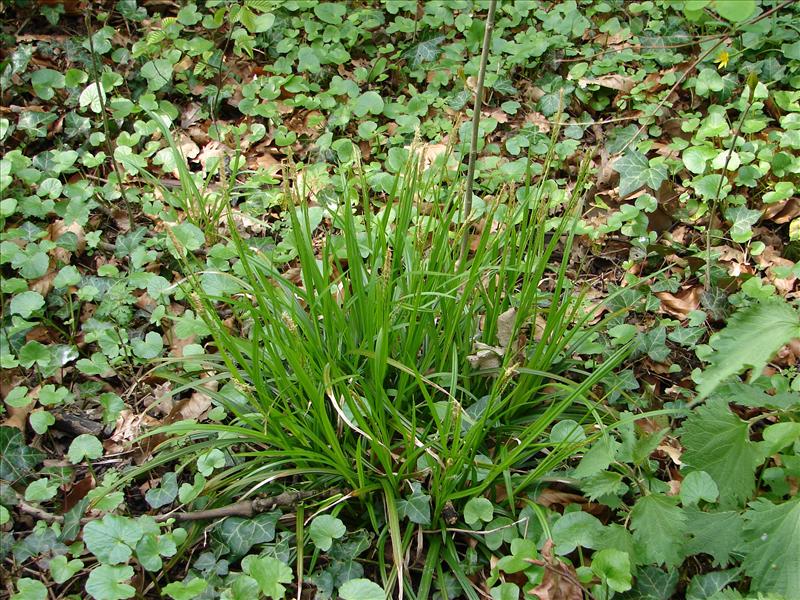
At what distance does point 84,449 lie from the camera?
1864mm

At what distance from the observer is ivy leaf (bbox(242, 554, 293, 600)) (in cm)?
157

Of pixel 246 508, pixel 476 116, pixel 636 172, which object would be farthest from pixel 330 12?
pixel 246 508

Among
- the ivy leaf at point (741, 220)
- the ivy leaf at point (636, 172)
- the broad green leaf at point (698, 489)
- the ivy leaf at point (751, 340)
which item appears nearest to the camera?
the ivy leaf at point (751, 340)

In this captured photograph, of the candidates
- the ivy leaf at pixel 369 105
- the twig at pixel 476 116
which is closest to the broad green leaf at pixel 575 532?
the twig at pixel 476 116

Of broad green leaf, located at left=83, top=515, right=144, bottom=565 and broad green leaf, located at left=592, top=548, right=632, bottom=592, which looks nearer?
broad green leaf, located at left=592, top=548, right=632, bottom=592

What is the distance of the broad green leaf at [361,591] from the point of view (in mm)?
1555

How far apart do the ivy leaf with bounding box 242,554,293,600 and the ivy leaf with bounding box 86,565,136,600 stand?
0.26 meters

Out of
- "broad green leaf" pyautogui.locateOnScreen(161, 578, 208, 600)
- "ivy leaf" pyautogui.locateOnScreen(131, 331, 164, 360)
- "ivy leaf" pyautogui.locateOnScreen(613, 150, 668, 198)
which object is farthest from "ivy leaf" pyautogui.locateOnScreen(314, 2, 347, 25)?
"broad green leaf" pyautogui.locateOnScreen(161, 578, 208, 600)

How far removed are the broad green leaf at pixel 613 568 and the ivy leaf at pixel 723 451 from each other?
0.28 m

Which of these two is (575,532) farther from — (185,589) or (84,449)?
(84,449)

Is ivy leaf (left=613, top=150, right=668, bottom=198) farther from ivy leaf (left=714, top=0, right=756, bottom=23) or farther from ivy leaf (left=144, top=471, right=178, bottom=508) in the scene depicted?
ivy leaf (left=144, top=471, right=178, bottom=508)

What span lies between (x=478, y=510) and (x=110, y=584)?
828 millimetres

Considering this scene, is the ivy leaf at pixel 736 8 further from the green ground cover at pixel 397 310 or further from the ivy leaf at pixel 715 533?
the ivy leaf at pixel 715 533

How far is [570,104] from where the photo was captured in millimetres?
3035
